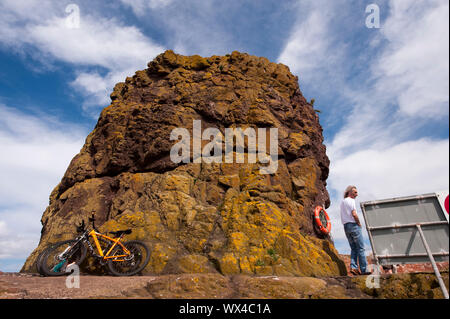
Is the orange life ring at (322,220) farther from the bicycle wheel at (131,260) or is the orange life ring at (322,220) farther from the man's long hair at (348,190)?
the bicycle wheel at (131,260)

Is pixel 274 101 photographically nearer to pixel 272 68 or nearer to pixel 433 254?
pixel 272 68

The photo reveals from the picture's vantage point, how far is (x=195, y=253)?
8383 millimetres

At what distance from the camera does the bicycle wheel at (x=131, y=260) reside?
306 inches

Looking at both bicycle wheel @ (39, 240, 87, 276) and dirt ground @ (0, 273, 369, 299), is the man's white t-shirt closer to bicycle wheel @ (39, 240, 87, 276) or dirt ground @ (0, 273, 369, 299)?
dirt ground @ (0, 273, 369, 299)

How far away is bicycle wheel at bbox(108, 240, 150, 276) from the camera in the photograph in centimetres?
777

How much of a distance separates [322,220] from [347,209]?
3.82m

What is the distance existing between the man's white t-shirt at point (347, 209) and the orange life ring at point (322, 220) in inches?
125

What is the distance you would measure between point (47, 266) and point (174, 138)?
6.72 m

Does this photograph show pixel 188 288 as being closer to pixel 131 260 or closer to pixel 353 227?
pixel 131 260

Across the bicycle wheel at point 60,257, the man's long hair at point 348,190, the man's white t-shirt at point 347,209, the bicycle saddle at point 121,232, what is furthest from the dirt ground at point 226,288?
the man's long hair at point 348,190

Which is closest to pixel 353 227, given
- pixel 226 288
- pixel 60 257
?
pixel 226 288

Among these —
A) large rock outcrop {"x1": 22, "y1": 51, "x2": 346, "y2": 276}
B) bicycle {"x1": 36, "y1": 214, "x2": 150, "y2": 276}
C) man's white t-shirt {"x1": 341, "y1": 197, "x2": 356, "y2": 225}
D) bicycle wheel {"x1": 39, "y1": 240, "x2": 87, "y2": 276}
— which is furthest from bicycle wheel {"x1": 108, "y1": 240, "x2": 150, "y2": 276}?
man's white t-shirt {"x1": 341, "y1": 197, "x2": 356, "y2": 225}

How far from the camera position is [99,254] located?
8.05 m
